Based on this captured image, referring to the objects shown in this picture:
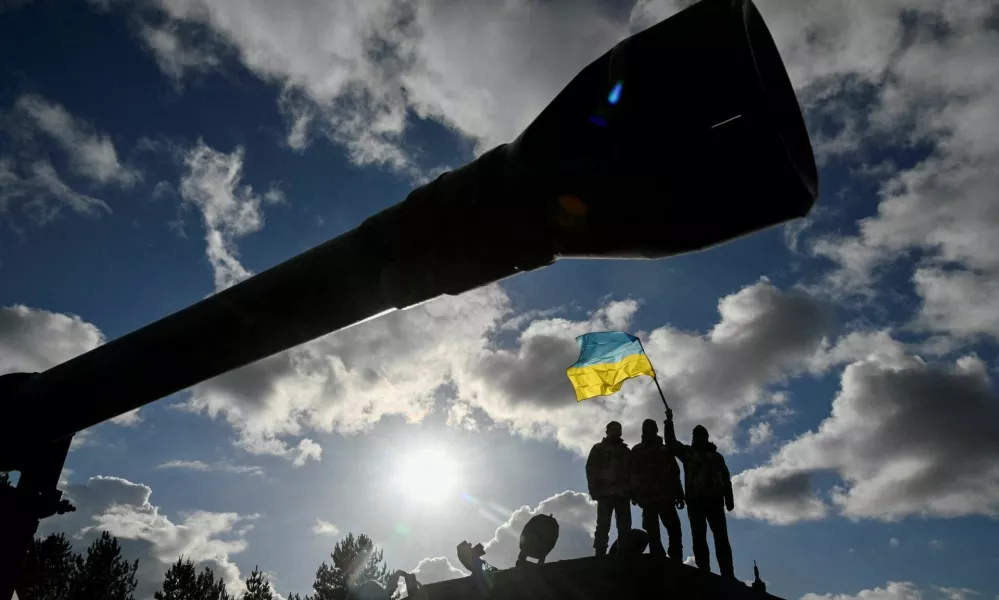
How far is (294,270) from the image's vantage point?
1.97 metres

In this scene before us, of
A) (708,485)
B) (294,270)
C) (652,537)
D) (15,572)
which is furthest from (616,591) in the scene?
(294,270)

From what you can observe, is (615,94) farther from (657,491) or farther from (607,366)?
(607,366)

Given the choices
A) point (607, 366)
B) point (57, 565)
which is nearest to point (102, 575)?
point (57, 565)

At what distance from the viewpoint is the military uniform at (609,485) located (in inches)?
289

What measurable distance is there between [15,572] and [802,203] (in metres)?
3.80

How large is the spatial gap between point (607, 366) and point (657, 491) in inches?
94.9

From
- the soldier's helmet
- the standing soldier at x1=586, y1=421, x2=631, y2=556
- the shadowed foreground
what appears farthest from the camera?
the standing soldier at x1=586, y1=421, x2=631, y2=556

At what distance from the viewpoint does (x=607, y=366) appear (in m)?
9.17

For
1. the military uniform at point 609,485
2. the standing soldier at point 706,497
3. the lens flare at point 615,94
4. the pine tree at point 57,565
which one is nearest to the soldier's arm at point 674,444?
the standing soldier at point 706,497

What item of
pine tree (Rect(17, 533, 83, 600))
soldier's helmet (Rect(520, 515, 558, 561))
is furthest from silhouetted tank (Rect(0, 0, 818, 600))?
pine tree (Rect(17, 533, 83, 600))

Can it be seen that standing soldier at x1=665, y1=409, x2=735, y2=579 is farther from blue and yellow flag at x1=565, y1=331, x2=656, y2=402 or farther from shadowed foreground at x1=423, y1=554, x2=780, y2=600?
blue and yellow flag at x1=565, y1=331, x2=656, y2=402

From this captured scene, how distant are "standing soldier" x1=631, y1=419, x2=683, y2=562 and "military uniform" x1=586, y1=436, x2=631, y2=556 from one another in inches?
5.2

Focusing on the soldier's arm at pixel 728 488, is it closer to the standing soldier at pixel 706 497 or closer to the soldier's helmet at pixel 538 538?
the standing soldier at pixel 706 497

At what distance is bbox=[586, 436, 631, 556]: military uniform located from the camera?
7352mm
